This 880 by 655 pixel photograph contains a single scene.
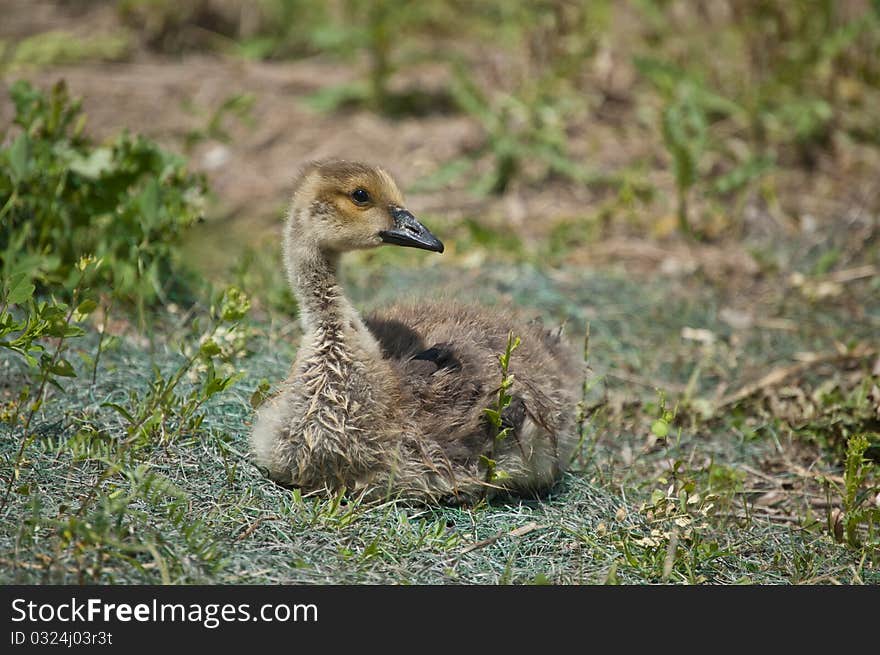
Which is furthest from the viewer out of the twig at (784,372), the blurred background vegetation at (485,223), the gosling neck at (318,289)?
the twig at (784,372)

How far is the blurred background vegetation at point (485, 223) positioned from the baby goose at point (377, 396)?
30 centimetres

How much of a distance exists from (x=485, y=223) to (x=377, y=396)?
3.97 m

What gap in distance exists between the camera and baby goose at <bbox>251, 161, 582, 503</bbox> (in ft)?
12.3

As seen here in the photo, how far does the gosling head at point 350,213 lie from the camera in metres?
3.93

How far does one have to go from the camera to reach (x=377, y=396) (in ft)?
12.5

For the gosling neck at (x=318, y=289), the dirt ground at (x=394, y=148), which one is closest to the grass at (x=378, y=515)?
the gosling neck at (x=318, y=289)

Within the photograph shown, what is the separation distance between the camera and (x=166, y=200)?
5.14 m

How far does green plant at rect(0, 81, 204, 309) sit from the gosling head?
4.08 feet

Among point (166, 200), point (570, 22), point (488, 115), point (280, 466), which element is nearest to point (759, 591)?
point (280, 466)

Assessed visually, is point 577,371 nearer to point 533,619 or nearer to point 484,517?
point 484,517

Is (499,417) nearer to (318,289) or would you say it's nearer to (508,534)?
(508,534)

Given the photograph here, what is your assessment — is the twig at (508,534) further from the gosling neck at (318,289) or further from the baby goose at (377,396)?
the gosling neck at (318,289)

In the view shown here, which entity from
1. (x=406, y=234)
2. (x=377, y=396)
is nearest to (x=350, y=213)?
(x=406, y=234)

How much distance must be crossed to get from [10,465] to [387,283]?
3.04m
